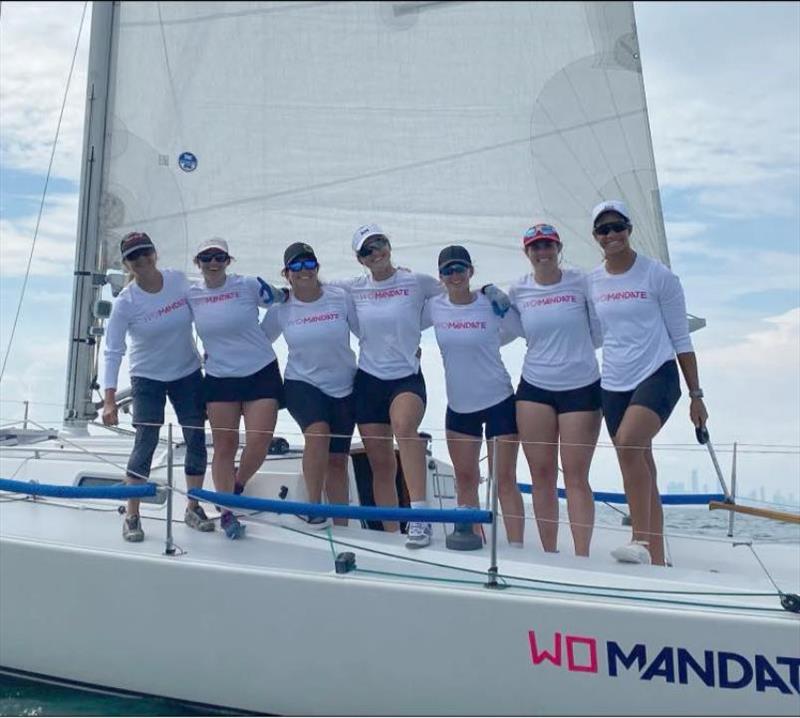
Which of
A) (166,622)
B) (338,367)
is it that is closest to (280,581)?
(166,622)

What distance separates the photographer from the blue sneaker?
14.2 feet

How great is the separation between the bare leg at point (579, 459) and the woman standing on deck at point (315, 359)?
95cm

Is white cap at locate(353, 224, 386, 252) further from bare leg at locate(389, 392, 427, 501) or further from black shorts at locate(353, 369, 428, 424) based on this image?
bare leg at locate(389, 392, 427, 501)

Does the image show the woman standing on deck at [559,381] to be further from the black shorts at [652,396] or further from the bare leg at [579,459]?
the black shorts at [652,396]

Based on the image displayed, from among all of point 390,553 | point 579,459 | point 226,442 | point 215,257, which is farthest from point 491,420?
point 215,257

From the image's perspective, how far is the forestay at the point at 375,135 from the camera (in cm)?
480

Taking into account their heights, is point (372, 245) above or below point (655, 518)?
above

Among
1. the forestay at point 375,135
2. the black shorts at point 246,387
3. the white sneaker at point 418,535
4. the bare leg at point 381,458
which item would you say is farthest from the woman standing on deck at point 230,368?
the forestay at point 375,135

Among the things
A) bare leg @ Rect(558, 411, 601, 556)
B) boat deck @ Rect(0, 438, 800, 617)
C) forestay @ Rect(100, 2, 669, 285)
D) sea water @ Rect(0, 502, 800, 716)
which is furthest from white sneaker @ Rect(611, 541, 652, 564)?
sea water @ Rect(0, 502, 800, 716)

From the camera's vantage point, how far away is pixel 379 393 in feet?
14.3

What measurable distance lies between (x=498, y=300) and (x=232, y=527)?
1520mm

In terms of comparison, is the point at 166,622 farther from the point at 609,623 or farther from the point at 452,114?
the point at 452,114

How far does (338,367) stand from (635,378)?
1.30 metres

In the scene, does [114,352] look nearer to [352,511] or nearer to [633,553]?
[352,511]
